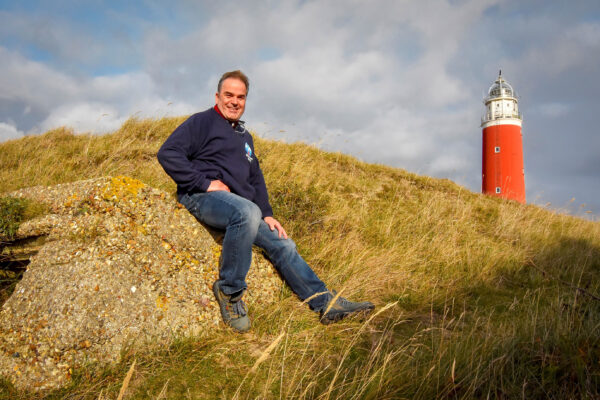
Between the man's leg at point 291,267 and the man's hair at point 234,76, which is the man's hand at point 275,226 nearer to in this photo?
the man's leg at point 291,267

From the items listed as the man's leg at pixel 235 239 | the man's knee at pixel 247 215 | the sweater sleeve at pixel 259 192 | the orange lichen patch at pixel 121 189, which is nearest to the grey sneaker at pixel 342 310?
the man's leg at pixel 235 239

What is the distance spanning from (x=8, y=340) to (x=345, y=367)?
229 centimetres

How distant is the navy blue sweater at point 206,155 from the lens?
10.1 ft

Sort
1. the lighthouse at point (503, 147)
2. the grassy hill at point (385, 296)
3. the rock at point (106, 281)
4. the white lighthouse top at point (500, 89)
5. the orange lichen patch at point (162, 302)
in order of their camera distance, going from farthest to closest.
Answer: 1. the white lighthouse top at point (500, 89)
2. the lighthouse at point (503, 147)
3. the orange lichen patch at point (162, 302)
4. the rock at point (106, 281)
5. the grassy hill at point (385, 296)

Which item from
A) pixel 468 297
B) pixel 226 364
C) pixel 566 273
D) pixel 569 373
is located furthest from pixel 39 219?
pixel 566 273

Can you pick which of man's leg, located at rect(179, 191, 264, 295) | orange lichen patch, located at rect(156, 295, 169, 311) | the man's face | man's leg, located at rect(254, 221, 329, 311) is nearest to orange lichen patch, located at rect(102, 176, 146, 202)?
man's leg, located at rect(179, 191, 264, 295)

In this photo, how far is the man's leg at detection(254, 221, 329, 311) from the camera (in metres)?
3.23

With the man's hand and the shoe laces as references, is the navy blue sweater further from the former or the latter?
the shoe laces

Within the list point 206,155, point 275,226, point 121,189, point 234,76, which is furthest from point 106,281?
point 234,76

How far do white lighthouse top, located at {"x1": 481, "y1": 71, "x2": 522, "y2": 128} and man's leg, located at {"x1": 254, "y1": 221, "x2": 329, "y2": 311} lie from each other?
26.4 meters

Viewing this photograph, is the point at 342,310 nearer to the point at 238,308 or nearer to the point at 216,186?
the point at 238,308

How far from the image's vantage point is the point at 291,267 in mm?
3311

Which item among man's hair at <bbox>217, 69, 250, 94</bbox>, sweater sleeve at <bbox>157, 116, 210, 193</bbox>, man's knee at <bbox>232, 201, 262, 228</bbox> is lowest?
man's knee at <bbox>232, 201, 262, 228</bbox>

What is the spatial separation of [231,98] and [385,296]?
2699mm
